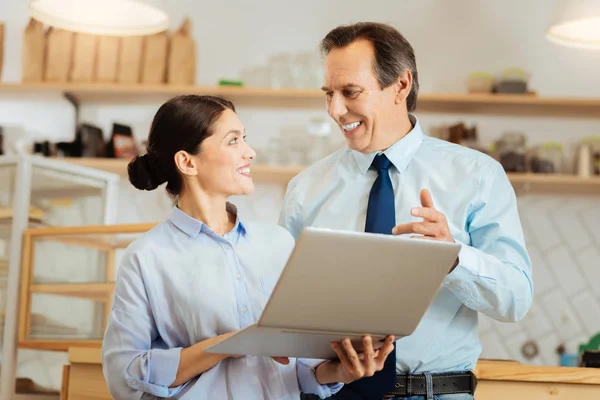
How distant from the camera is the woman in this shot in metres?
1.64

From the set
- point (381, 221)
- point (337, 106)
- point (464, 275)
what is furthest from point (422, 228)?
point (337, 106)

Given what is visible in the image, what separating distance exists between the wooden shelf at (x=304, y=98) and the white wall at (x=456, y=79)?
7 centimetres

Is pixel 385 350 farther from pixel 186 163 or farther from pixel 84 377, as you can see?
pixel 84 377

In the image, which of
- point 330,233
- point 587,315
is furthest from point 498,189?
point 587,315

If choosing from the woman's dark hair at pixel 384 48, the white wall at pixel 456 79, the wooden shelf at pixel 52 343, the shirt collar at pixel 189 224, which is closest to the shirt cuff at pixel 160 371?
the shirt collar at pixel 189 224

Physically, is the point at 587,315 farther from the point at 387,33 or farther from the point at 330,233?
the point at 330,233

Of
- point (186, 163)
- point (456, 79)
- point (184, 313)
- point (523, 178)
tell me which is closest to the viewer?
point (184, 313)

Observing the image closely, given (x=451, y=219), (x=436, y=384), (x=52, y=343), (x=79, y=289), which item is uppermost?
(x=451, y=219)

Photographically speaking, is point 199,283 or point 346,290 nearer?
point 346,290

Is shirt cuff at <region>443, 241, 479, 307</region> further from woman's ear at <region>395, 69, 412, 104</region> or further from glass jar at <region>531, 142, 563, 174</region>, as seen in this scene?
glass jar at <region>531, 142, 563, 174</region>

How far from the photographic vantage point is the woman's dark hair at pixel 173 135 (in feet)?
5.94

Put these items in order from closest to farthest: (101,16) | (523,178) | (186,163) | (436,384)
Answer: (186,163) → (436,384) → (101,16) → (523,178)

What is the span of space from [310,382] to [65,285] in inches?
74.9

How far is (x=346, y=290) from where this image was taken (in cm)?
144
